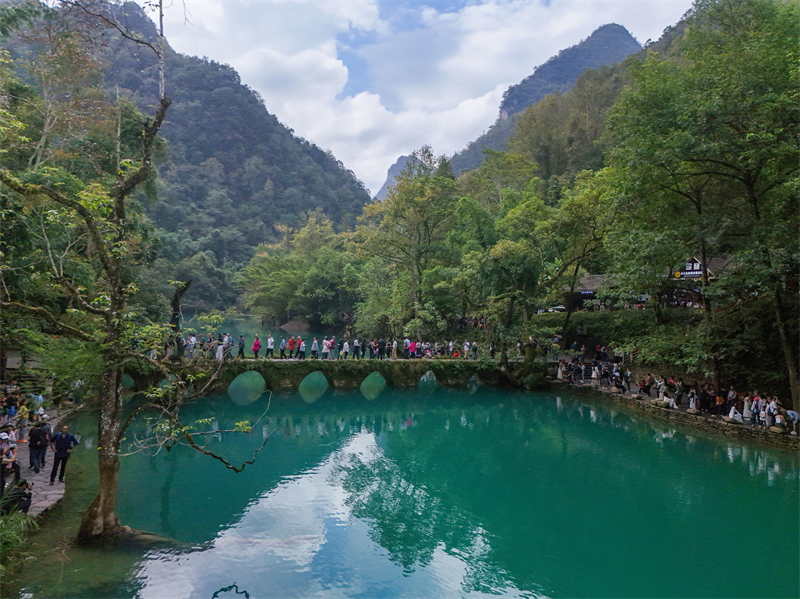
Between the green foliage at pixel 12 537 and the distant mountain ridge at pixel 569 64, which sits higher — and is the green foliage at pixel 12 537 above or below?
below

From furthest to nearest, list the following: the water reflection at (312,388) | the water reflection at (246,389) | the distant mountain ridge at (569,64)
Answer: the distant mountain ridge at (569,64) < the water reflection at (312,388) < the water reflection at (246,389)

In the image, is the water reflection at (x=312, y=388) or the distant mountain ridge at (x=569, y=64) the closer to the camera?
the water reflection at (x=312, y=388)

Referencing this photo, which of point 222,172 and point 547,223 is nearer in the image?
point 547,223

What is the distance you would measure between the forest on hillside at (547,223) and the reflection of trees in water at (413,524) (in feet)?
19.1

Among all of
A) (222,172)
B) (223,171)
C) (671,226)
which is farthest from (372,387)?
A: (223,171)

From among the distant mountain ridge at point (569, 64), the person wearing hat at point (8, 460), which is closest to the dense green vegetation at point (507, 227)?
the person wearing hat at point (8, 460)

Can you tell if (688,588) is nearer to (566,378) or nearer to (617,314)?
(566,378)

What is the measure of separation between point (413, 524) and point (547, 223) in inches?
553

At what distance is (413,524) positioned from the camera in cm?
1027

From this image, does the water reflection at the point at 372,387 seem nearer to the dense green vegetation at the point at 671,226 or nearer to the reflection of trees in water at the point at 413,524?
the dense green vegetation at the point at 671,226

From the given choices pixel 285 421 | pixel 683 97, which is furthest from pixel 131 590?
pixel 683 97

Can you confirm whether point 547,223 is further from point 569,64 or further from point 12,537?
point 569,64

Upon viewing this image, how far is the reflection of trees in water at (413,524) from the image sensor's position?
8.65 meters

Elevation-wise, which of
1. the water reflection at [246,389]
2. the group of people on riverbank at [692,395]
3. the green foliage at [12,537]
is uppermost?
the group of people on riverbank at [692,395]
